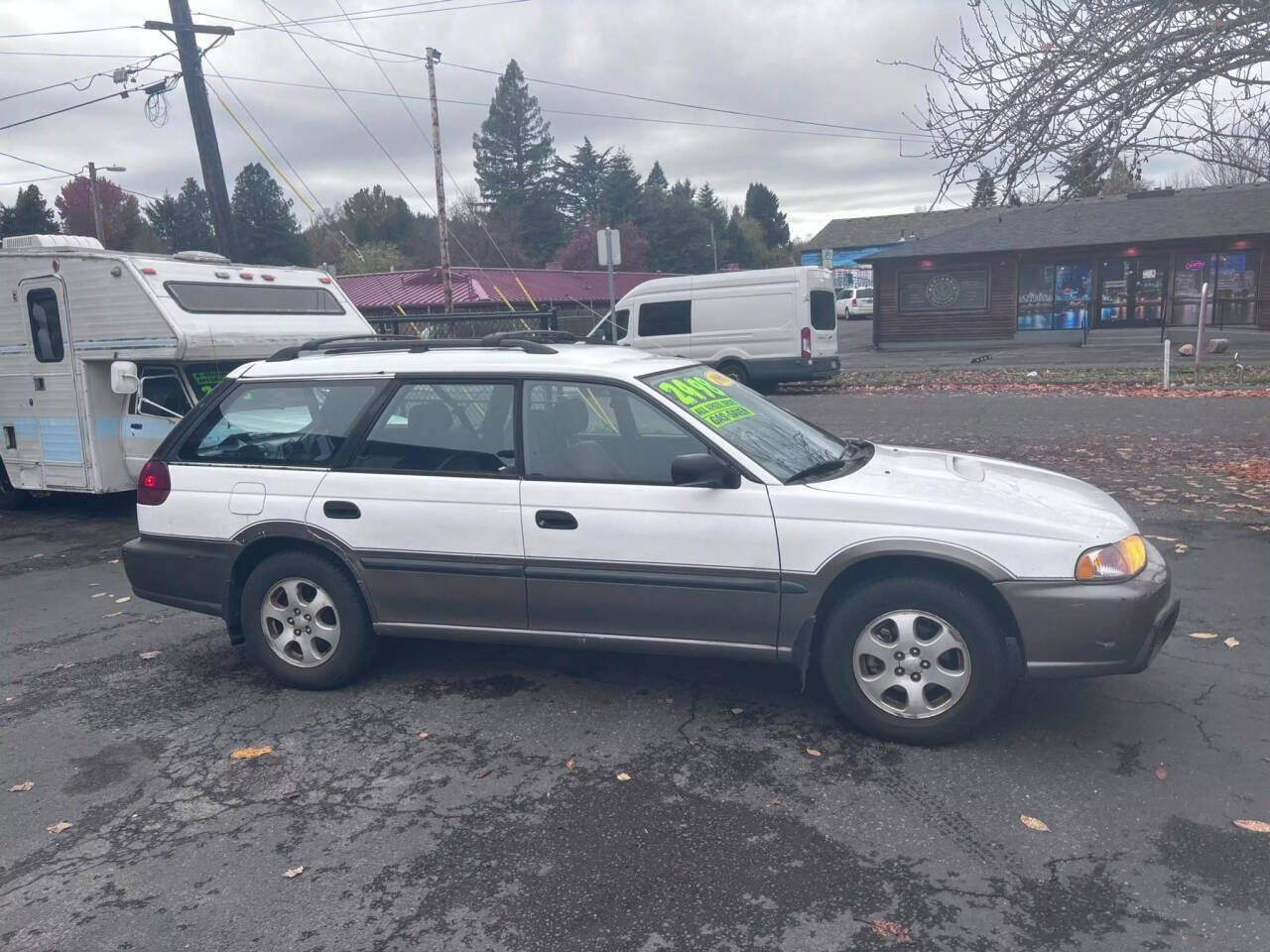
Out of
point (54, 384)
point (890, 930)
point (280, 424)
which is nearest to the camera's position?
point (890, 930)

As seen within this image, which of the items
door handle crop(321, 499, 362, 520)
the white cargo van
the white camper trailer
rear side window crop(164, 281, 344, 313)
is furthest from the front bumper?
the white cargo van

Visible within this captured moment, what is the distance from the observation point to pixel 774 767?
4219 millimetres

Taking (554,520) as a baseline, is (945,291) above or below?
above

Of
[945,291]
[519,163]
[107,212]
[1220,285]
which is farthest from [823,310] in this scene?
[107,212]

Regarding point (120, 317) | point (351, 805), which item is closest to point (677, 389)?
point (351, 805)

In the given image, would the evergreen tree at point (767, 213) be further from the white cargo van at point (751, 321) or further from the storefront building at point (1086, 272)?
the white cargo van at point (751, 321)

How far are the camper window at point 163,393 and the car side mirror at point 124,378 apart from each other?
323 millimetres

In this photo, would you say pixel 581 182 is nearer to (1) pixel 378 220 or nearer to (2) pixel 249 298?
(1) pixel 378 220

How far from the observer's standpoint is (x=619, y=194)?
64.1m

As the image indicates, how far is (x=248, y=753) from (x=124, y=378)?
5938 millimetres

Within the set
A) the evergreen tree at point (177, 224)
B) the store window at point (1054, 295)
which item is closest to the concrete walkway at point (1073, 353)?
the store window at point (1054, 295)

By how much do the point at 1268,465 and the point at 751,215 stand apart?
3418 inches

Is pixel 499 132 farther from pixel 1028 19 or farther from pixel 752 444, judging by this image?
pixel 752 444

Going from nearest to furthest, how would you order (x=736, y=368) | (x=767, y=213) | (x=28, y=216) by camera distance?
1. (x=736, y=368)
2. (x=28, y=216)
3. (x=767, y=213)
